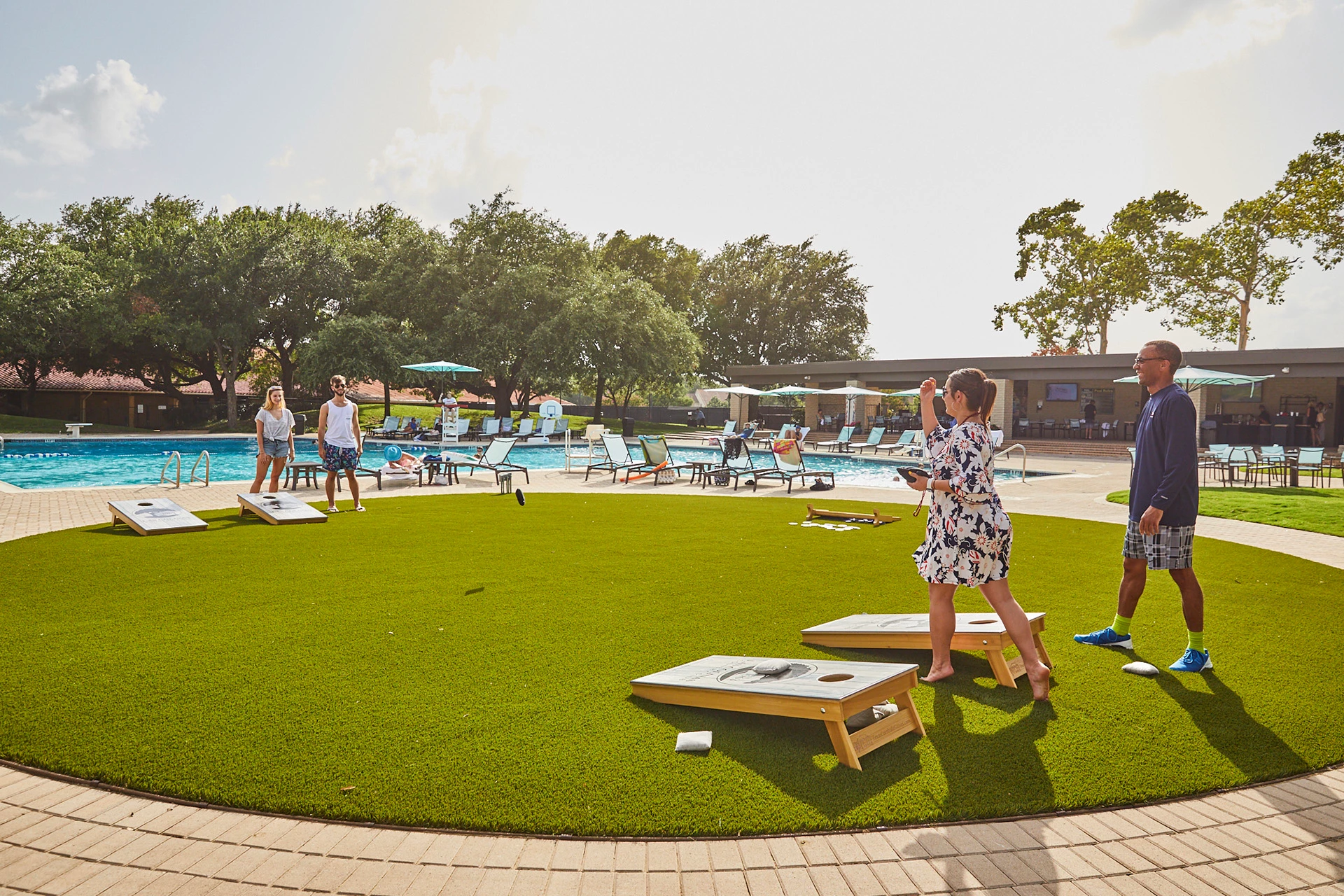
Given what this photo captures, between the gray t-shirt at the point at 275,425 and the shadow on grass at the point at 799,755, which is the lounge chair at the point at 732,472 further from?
the shadow on grass at the point at 799,755

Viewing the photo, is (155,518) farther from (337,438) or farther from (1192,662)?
(1192,662)

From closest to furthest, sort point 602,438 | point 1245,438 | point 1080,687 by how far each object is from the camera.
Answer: point 1080,687
point 602,438
point 1245,438

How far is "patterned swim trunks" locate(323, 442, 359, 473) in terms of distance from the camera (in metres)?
10.1

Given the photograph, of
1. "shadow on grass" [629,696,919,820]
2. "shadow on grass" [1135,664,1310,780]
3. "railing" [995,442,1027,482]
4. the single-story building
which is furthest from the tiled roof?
"shadow on grass" [1135,664,1310,780]

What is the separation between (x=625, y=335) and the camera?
33.4m

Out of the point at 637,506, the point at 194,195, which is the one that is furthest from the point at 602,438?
the point at 194,195

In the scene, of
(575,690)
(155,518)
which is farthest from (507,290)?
(575,690)

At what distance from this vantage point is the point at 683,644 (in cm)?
477

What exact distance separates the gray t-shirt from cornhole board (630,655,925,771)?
883 cm

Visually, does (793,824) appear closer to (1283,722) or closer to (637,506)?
(1283,722)

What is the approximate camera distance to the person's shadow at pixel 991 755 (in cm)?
286

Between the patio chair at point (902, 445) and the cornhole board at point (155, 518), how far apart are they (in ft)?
66.2

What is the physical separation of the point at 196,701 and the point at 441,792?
1669 millimetres

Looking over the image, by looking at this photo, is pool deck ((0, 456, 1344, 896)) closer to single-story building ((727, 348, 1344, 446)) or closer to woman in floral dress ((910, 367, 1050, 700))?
woman in floral dress ((910, 367, 1050, 700))
